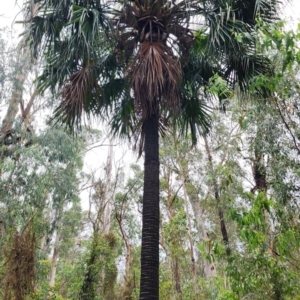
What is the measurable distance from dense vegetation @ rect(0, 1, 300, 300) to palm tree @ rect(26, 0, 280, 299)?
3 centimetres

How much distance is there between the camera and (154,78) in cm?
404

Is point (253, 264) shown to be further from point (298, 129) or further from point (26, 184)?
point (26, 184)

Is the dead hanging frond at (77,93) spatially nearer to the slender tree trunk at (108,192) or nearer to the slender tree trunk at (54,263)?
the slender tree trunk at (54,263)

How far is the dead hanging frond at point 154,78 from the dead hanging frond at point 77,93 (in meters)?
0.64

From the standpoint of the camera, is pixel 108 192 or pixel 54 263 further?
pixel 108 192

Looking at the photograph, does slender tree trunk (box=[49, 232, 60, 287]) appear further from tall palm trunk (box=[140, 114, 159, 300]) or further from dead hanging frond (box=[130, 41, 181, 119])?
dead hanging frond (box=[130, 41, 181, 119])

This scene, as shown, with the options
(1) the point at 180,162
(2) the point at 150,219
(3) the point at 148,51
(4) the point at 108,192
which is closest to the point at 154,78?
(3) the point at 148,51

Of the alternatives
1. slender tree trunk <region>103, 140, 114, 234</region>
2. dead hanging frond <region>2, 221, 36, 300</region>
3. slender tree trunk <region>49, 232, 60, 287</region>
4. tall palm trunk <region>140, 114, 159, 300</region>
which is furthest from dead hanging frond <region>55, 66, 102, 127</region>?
slender tree trunk <region>103, 140, 114, 234</region>

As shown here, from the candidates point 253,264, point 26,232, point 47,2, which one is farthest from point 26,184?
point 253,264

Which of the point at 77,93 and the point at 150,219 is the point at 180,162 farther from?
the point at 150,219

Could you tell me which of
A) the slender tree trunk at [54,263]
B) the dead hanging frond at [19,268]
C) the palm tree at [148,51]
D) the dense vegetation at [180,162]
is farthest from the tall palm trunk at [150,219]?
the slender tree trunk at [54,263]

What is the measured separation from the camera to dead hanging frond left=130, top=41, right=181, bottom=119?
4082 mm

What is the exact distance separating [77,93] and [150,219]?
1.85m

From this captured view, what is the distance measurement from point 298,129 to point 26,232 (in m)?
4.07
